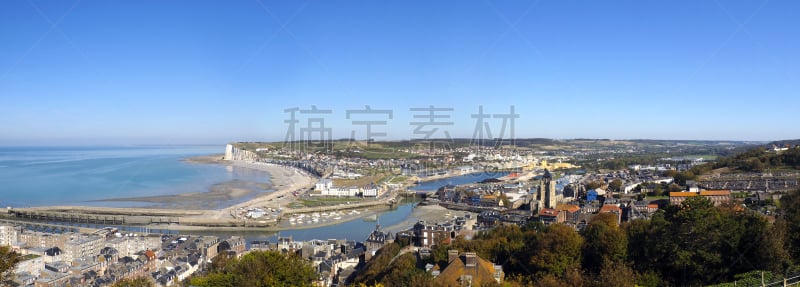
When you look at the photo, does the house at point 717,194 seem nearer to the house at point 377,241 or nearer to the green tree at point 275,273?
the house at point 377,241

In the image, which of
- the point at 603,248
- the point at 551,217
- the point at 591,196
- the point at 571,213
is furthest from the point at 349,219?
the point at 603,248

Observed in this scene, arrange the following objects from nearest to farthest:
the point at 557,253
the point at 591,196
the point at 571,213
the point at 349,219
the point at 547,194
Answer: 1. the point at 557,253
2. the point at 571,213
3. the point at 547,194
4. the point at 349,219
5. the point at 591,196

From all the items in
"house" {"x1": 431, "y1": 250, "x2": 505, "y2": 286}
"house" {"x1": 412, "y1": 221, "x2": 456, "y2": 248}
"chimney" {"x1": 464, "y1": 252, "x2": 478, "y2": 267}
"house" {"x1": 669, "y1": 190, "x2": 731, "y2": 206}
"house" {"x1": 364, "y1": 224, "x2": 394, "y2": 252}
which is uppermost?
"chimney" {"x1": 464, "y1": 252, "x2": 478, "y2": 267}

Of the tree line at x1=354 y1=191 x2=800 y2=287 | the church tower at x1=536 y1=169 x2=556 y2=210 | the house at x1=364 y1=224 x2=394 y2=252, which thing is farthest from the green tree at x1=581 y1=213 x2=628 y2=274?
the church tower at x1=536 y1=169 x2=556 y2=210

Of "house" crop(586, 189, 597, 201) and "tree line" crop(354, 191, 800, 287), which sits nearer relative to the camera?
"tree line" crop(354, 191, 800, 287)

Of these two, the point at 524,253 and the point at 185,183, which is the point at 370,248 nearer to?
the point at 524,253

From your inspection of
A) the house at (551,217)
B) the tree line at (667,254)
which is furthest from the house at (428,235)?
the tree line at (667,254)

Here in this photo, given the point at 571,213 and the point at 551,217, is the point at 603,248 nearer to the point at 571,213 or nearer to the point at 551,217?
the point at 551,217

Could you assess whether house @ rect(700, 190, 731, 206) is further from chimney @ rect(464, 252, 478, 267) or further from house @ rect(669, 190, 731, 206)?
chimney @ rect(464, 252, 478, 267)
